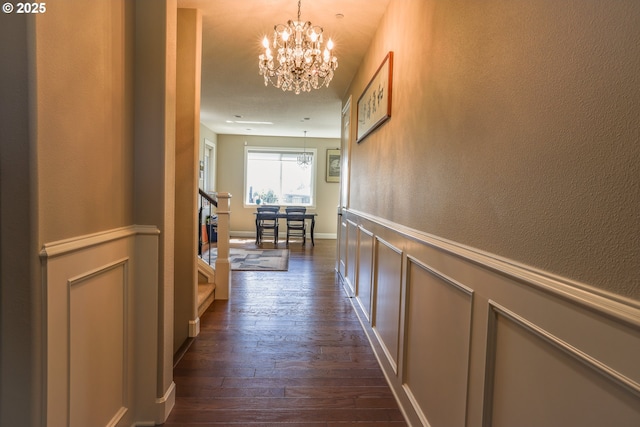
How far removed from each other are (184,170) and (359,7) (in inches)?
69.8

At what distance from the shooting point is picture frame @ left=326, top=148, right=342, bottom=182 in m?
8.51

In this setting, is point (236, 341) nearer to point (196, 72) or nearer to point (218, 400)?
point (218, 400)

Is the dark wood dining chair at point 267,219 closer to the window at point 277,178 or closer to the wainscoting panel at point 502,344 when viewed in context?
the window at point 277,178

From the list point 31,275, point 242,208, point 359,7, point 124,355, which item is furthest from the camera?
point 242,208

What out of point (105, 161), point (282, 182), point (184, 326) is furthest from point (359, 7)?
point (282, 182)

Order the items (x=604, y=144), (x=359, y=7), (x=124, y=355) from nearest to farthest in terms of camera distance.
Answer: (x=604, y=144), (x=124, y=355), (x=359, y=7)

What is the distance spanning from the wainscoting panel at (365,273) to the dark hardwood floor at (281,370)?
0.67 feet

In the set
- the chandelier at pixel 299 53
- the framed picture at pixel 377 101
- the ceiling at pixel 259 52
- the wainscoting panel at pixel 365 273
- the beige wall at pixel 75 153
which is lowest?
the wainscoting panel at pixel 365 273

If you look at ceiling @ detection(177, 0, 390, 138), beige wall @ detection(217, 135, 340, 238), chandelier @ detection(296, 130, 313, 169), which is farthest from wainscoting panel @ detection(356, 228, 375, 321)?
chandelier @ detection(296, 130, 313, 169)

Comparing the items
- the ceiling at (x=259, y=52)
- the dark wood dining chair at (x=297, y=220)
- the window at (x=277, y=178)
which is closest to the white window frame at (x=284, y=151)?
the window at (x=277, y=178)

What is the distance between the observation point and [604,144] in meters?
0.65

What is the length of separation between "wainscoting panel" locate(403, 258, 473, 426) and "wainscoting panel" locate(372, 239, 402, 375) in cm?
17

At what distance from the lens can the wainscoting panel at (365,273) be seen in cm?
268

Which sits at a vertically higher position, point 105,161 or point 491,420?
point 105,161
